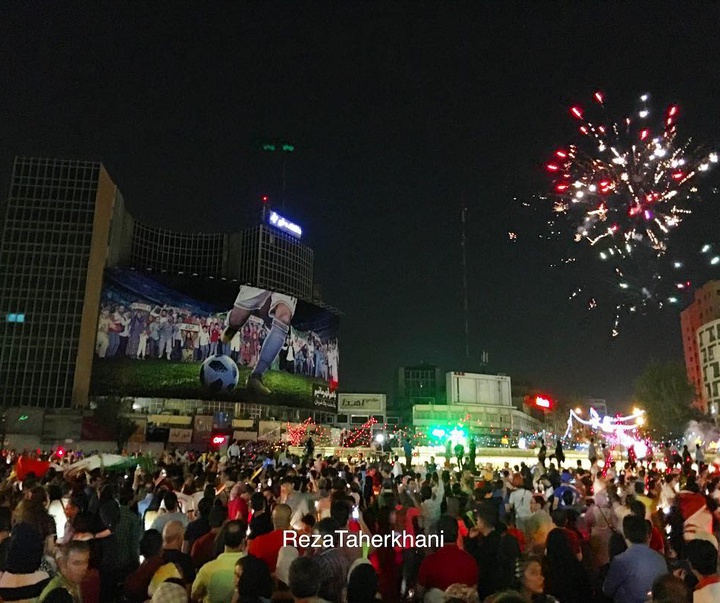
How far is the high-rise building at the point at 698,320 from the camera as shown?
83.8m

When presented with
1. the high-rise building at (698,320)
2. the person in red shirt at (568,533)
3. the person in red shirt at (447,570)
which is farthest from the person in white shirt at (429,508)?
the high-rise building at (698,320)

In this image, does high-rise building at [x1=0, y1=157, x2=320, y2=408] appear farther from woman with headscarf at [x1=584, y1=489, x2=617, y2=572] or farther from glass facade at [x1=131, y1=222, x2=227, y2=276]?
woman with headscarf at [x1=584, y1=489, x2=617, y2=572]

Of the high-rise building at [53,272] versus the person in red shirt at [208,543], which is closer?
the person in red shirt at [208,543]

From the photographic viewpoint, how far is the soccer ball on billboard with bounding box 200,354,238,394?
61.6m

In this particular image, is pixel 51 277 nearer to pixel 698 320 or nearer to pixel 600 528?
pixel 600 528

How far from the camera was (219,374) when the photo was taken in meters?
62.4

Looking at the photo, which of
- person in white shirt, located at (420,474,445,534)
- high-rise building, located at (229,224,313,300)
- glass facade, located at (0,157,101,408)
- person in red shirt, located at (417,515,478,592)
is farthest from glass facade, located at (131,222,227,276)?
person in red shirt, located at (417,515,478,592)

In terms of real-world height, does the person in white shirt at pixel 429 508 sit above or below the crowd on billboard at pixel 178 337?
below

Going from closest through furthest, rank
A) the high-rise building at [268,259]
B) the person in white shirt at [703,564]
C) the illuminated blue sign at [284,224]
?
the person in white shirt at [703,564] → the high-rise building at [268,259] → the illuminated blue sign at [284,224]

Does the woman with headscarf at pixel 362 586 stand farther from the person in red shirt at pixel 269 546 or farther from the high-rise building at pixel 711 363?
the high-rise building at pixel 711 363

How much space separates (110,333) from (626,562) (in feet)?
191

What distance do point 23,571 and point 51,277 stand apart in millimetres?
60004

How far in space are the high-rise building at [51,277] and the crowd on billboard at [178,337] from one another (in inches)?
74.5

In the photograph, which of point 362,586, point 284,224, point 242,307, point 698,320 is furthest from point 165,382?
point 698,320
